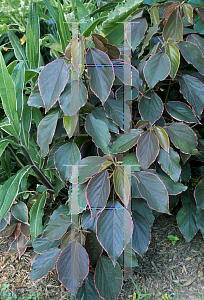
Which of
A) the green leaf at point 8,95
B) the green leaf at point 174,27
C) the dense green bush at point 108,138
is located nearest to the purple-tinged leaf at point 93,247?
the dense green bush at point 108,138

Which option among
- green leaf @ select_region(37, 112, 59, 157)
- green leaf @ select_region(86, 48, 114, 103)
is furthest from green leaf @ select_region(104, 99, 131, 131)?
green leaf @ select_region(37, 112, 59, 157)

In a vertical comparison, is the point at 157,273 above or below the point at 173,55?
below

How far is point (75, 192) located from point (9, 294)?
2.00 feet

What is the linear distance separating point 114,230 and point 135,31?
2.67 ft

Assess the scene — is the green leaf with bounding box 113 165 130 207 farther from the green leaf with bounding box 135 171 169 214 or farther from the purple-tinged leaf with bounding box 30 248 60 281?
the purple-tinged leaf with bounding box 30 248 60 281

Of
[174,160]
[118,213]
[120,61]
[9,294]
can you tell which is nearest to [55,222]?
[118,213]

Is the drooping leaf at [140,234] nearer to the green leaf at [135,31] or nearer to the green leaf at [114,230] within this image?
the green leaf at [114,230]

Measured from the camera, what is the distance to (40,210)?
1.23 metres

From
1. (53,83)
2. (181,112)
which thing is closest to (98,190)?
(53,83)

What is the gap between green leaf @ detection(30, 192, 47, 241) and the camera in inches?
47.6

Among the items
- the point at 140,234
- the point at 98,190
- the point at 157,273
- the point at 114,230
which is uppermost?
the point at 98,190

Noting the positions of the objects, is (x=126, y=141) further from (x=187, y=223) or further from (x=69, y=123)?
(x=187, y=223)

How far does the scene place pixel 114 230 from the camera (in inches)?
33.7

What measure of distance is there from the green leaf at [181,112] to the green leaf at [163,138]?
180 mm
